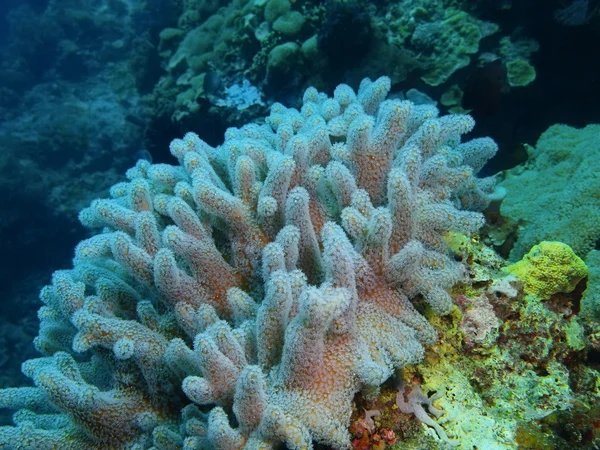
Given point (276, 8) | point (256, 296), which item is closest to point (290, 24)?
point (276, 8)

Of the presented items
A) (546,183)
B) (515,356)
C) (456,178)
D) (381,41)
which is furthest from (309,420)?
(381,41)

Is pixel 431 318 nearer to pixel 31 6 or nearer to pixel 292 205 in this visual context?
pixel 292 205

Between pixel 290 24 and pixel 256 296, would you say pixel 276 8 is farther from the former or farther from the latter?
pixel 256 296

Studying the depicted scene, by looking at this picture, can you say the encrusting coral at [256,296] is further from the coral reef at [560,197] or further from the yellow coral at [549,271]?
the coral reef at [560,197]

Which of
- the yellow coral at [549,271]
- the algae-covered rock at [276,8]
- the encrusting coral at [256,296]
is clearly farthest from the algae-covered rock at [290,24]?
the yellow coral at [549,271]

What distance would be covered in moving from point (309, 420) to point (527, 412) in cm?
126

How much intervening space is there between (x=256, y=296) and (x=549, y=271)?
6.59 ft

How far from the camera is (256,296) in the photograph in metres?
2.35

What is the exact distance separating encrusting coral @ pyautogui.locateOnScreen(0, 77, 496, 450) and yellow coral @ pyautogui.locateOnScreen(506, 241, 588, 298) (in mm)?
704

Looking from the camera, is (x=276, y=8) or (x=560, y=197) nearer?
(x=560, y=197)

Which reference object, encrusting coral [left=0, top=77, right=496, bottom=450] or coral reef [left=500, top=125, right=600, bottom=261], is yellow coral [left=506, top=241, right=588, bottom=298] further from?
coral reef [left=500, top=125, right=600, bottom=261]

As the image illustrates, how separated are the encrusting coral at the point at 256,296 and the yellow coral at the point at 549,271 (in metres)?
0.70

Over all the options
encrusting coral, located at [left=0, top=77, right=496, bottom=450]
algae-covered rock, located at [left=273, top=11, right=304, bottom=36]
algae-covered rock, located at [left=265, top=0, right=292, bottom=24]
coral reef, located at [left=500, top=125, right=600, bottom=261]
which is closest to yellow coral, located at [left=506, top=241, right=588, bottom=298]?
encrusting coral, located at [left=0, top=77, right=496, bottom=450]

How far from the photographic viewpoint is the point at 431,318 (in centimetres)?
232
